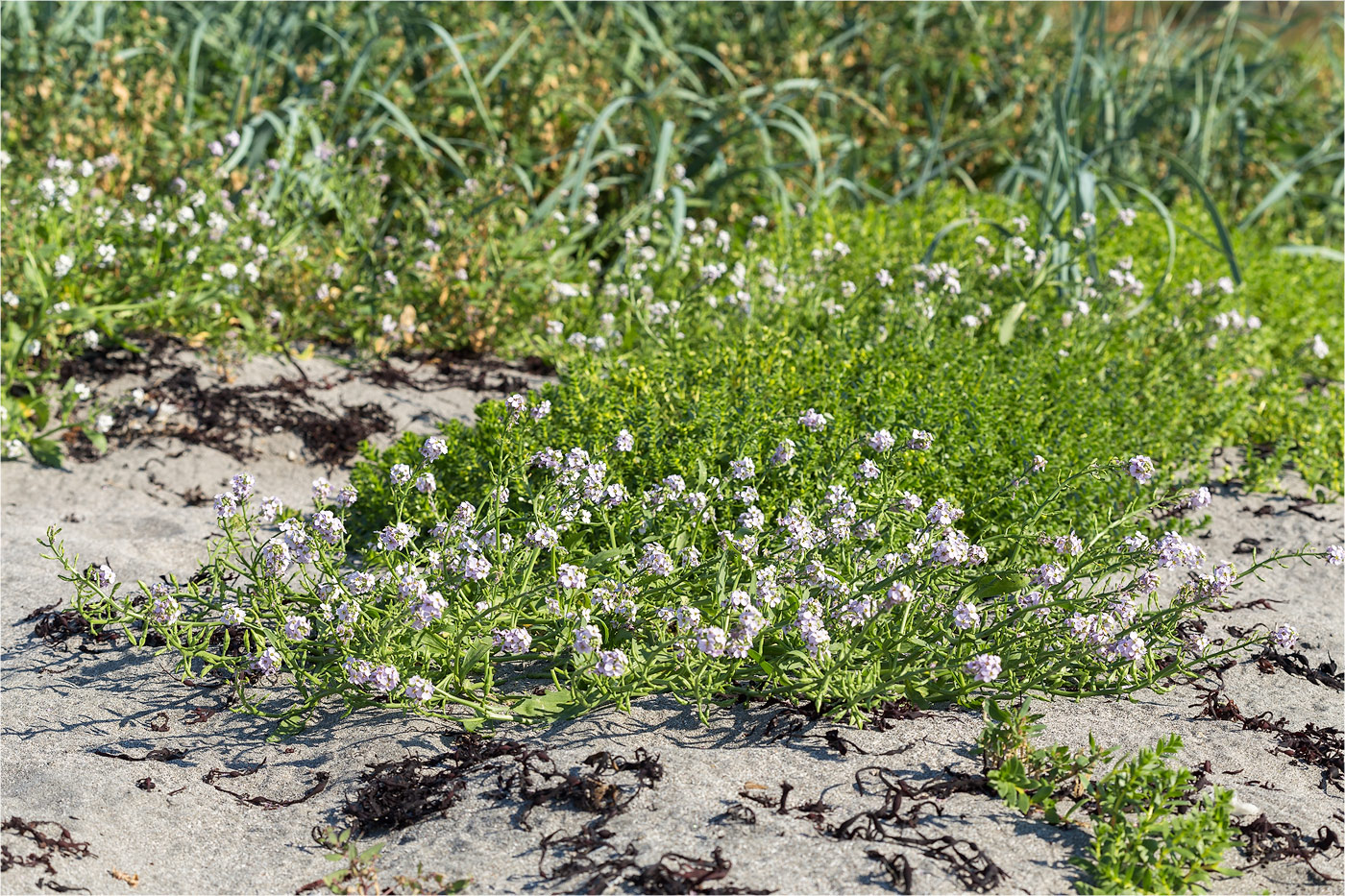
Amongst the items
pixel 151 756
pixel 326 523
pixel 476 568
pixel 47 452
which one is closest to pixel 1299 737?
pixel 476 568

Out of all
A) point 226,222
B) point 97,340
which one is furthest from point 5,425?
point 226,222

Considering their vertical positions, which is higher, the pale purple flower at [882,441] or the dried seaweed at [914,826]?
the pale purple flower at [882,441]

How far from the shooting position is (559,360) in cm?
506

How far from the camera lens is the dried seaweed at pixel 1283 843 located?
2.57m

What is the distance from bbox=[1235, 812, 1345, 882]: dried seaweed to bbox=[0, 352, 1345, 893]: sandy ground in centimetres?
2

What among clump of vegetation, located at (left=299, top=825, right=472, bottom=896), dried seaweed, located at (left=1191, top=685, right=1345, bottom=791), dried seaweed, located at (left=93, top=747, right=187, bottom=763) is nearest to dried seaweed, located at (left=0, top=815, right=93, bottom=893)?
dried seaweed, located at (left=93, top=747, right=187, bottom=763)

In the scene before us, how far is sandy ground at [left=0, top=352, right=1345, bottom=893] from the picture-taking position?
8.13 ft

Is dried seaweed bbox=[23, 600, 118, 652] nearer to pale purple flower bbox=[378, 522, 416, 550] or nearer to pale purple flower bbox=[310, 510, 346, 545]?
pale purple flower bbox=[310, 510, 346, 545]

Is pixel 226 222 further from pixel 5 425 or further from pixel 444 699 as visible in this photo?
pixel 444 699

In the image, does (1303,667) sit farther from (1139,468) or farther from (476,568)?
(476,568)

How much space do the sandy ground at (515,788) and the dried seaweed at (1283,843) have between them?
23 mm

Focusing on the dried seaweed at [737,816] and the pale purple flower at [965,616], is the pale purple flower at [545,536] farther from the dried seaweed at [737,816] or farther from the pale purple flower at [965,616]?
the pale purple flower at [965,616]

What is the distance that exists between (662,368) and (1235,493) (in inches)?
95.4

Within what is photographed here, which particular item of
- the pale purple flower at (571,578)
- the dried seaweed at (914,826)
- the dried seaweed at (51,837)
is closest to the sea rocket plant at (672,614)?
the pale purple flower at (571,578)
